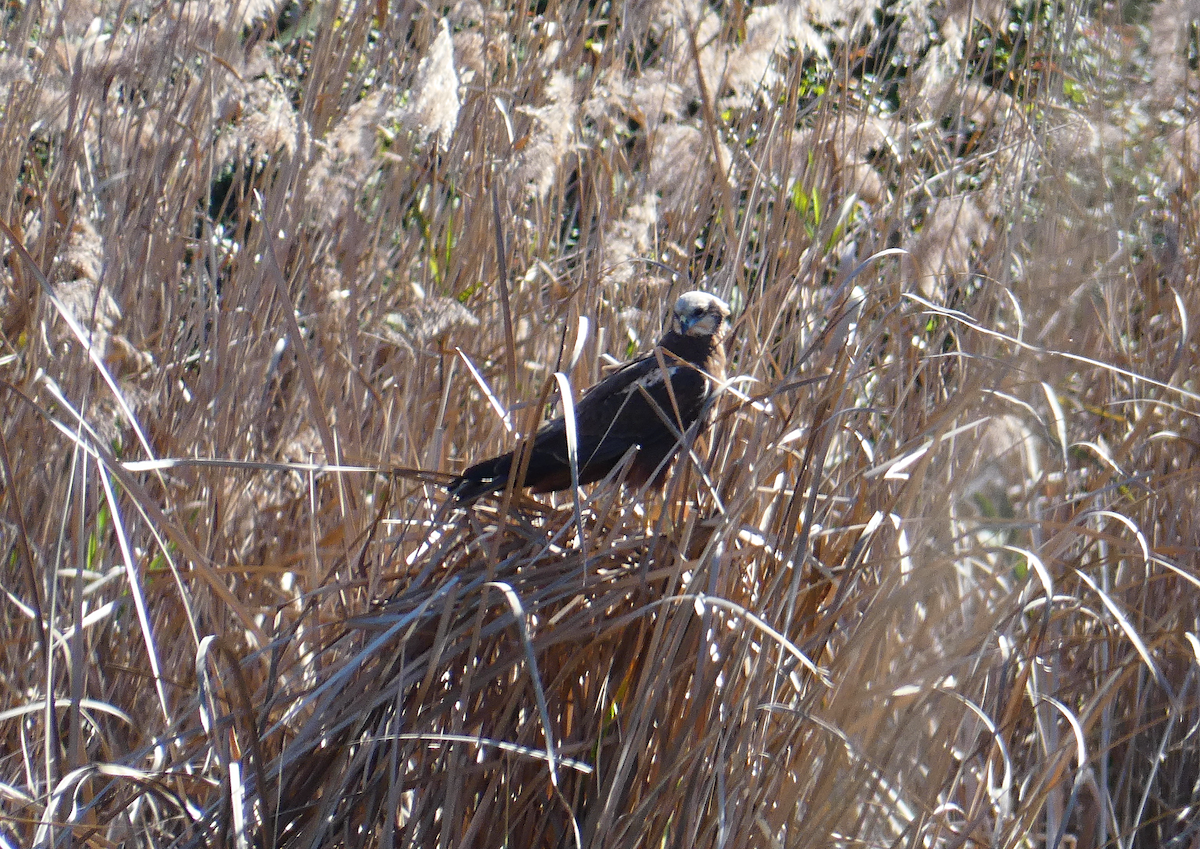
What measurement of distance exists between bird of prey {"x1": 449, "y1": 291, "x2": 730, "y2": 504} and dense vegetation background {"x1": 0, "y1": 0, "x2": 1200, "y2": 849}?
58mm

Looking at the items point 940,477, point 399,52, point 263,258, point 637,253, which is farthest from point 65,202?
point 940,477

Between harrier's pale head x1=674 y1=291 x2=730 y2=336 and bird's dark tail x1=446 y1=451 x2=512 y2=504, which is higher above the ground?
harrier's pale head x1=674 y1=291 x2=730 y2=336

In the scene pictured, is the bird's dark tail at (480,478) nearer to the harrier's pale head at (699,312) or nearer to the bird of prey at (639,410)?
the bird of prey at (639,410)

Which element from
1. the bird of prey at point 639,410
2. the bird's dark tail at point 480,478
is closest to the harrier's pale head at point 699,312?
the bird of prey at point 639,410

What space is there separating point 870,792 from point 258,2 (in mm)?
1397

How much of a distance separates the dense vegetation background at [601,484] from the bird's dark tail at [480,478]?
0.10ft

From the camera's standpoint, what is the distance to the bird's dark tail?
4.45ft

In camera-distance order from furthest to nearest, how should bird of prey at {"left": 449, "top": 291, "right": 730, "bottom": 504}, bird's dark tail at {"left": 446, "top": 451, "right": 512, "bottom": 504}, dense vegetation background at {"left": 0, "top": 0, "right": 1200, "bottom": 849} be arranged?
bird of prey at {"left": 449, "top": 291, "right": 730, "bottom": 504} → bird's dark tail at {"left": 446, "top": 451, "right": 512, "bottom": 504} → dense vegetation background at {"left": 0, "top": 0, "right": 1200, "bottom": 849}

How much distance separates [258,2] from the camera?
1.59m

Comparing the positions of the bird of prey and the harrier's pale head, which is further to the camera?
the harrier's pale head

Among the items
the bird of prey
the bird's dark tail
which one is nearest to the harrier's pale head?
the bird of prey

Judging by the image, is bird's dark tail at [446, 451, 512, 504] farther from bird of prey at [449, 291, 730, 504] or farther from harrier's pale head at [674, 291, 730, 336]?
harrier's pale head at [674, 291, 730, 336]

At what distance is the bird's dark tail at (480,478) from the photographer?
136 centimetres

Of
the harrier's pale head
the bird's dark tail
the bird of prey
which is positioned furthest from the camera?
the harrier's pale head
